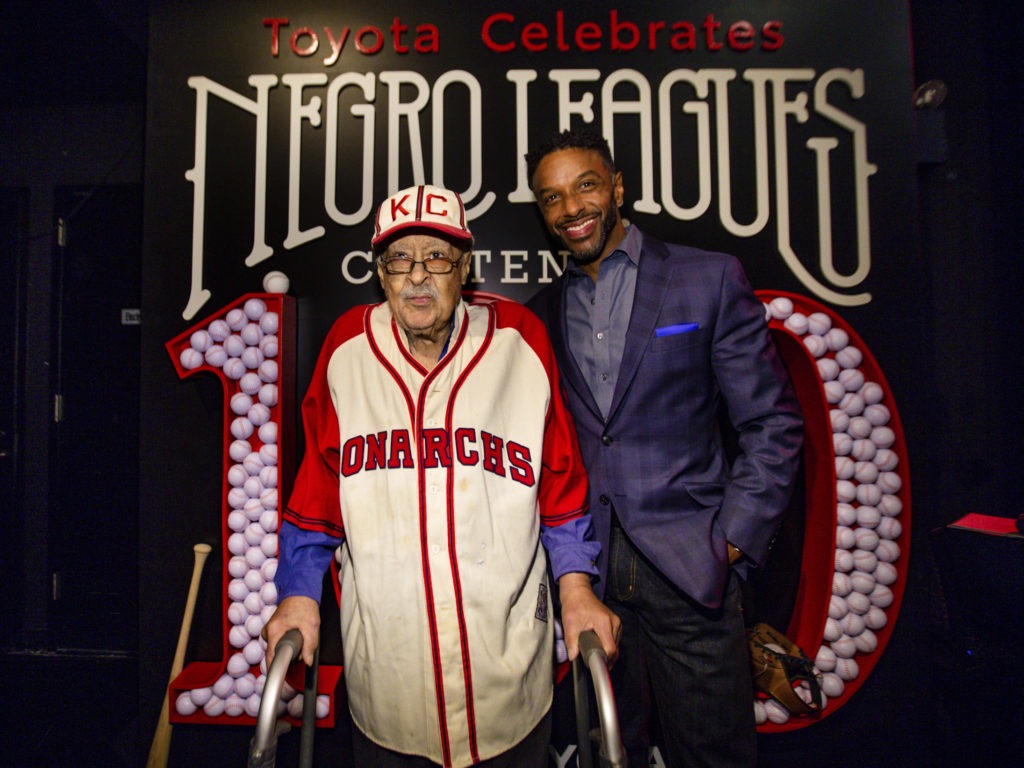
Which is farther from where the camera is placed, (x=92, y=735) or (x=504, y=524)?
(x=92, y=735)

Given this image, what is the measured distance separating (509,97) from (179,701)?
9.39 ft

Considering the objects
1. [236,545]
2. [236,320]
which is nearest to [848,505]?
A: [236,545]

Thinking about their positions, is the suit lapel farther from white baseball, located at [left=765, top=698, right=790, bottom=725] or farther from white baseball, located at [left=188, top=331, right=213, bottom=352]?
white baseball, located at [left=188, top=331, right=213, bottom=352]

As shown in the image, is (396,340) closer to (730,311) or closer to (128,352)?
(730,311)

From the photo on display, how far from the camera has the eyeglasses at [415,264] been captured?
146 centimetres

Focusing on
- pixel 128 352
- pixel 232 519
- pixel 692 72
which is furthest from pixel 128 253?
pixel 692 72

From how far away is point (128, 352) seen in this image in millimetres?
3961

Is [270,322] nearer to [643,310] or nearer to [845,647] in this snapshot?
[643,310]

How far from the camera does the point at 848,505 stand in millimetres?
2150

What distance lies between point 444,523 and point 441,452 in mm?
178

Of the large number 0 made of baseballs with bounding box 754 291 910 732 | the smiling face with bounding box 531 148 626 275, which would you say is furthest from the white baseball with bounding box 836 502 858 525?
the smiling face with bounding box 531 148 626 275

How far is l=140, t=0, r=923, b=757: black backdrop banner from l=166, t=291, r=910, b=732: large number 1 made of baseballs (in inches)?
12.6

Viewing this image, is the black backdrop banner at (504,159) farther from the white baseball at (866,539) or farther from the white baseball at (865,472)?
the white baseball at (866,539)

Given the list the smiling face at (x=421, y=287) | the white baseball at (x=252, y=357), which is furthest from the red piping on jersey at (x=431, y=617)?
the white baseball at (x=252, y=357)
